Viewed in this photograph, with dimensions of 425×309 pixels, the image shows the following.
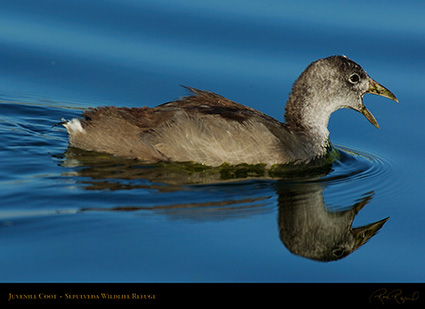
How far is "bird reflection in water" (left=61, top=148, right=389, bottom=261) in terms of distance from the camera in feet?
23.1

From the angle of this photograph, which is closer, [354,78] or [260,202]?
[260,202]

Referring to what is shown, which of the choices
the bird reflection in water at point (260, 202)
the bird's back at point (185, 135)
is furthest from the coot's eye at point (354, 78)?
the bird's back at point (185, 135)

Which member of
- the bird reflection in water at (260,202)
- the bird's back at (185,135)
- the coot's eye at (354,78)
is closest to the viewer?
the bird reflection in water at (260,202)

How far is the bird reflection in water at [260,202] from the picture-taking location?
7034mm

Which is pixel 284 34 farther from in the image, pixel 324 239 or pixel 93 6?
pixel 324 239

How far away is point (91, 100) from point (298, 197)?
11.9 ft

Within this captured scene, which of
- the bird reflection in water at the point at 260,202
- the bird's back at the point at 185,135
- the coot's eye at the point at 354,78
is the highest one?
the coot's eye at the point at 354,78

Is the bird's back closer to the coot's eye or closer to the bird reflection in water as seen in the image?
the bird reflection in water

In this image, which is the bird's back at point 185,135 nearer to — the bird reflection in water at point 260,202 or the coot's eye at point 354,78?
the bird reflection in water at point 260,202

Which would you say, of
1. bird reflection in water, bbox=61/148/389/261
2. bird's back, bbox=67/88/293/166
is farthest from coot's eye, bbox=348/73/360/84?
bird's back, bbox=67/88/293/166

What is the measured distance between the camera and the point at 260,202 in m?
7.68

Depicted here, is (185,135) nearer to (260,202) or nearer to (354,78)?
(260,202)

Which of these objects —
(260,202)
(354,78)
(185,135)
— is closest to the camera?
(260,202)

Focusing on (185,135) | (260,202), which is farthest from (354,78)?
(260,202)
